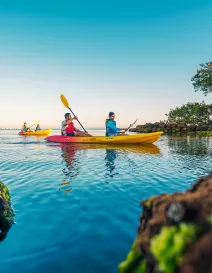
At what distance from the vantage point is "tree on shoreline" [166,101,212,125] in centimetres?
4703

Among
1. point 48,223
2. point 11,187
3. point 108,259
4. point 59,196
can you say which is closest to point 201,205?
point 108,259

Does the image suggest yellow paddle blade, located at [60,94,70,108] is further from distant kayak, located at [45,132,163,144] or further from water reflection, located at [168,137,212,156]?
water reflection, located at [168,137,212,156]

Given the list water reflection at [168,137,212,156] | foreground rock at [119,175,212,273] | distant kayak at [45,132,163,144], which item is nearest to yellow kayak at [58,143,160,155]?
distant kayak at [45,132,163,144]

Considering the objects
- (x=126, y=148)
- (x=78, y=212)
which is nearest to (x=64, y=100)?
(x=126, y=148)

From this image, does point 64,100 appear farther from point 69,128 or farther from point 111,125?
point 111,125

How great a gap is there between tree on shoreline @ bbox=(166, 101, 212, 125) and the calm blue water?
41.2 meters

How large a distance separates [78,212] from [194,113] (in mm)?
48950

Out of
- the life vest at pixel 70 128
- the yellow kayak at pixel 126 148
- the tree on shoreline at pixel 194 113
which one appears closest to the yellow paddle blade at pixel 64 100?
the life vest at pixel 70 128

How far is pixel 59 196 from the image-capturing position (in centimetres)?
637

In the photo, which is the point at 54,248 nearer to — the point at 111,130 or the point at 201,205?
the point at 201,205

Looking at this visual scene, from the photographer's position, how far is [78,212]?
5.24 meters

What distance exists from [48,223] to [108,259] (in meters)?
1.82

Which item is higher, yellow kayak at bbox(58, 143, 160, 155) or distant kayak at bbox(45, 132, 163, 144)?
distant kayak at bbox(45, 132, 163, 144)

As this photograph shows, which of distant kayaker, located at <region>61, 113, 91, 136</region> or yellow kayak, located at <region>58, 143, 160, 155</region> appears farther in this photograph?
distant kayaker, located at <region>61, 113, 91, 136</region>
